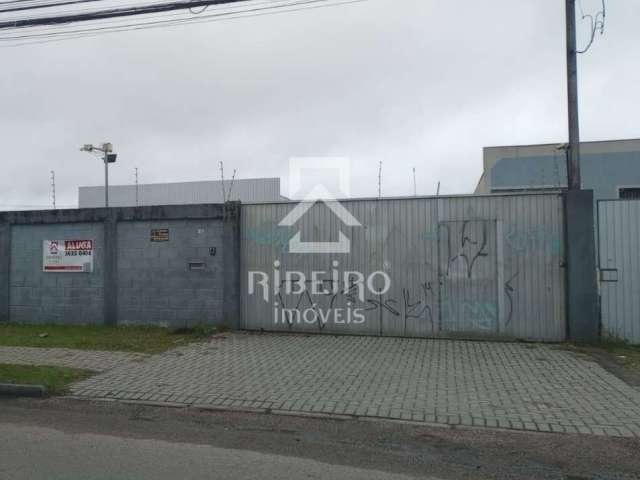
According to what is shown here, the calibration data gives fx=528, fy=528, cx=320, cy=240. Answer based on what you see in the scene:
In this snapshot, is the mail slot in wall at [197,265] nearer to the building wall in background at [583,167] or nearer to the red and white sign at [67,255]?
the red and white sign at [67,255]

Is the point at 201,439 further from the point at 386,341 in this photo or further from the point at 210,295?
the point at 210,295

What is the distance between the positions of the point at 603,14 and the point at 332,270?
23.4 feet

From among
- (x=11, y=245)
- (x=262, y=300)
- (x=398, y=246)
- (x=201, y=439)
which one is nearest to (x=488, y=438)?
(x=201, y=439)

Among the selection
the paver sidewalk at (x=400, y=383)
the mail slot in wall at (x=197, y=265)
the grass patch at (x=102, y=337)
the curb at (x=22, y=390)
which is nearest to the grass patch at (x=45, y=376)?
the curb at (x=22, y=390)

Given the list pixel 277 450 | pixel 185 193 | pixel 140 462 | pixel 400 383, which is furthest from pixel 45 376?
pixel 185 193

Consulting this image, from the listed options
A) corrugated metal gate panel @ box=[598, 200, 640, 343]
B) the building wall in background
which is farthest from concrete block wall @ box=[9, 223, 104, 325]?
the building wall in background

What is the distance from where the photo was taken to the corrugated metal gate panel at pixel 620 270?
1009cm

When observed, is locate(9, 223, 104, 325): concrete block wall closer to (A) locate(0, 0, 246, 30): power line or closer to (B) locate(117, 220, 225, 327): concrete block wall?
(B) locate(117, 220, 225, 327): concrete block wall

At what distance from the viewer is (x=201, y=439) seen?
5.48 m

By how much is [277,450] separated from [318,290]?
6.45 m

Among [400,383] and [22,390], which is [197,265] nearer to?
[22,390]

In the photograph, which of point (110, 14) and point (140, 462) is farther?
point (110, 14)

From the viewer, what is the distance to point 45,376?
A: 778 cm

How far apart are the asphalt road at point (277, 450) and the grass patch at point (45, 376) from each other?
3.41 feet
